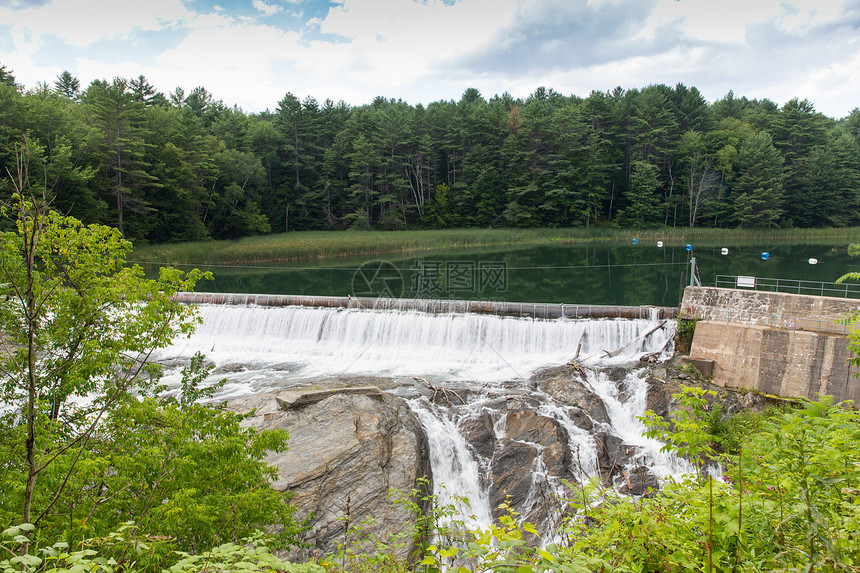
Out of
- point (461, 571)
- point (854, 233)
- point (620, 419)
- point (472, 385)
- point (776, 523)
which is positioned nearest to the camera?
point (461, 571)

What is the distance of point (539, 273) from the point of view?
2809 centimetres

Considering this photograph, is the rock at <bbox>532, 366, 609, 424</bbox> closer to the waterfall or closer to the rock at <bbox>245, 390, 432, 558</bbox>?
the waterfall

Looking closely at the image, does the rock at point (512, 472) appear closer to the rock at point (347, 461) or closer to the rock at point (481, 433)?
the rock at point (481, 433)

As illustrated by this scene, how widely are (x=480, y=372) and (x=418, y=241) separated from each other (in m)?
27.1

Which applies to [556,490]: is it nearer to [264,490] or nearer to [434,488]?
[434,488]

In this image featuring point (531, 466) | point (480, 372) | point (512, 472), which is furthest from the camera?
point (480, 372)

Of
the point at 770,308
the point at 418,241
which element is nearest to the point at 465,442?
the point at 770,308

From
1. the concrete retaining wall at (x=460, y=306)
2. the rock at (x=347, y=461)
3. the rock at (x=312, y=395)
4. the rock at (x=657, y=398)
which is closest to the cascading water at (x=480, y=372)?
the rock at (x=657, y=398)

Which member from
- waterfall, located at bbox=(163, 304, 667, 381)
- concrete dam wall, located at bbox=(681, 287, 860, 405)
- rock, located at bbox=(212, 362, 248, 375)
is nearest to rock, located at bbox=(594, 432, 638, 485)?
waterfall, located at bbox=(163, 304, 667, 381)

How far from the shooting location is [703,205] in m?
49.3

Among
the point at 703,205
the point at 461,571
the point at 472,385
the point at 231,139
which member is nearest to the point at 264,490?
the point at 461,571

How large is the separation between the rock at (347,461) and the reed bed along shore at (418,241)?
2500 centimetres

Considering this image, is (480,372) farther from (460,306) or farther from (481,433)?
(481,433)

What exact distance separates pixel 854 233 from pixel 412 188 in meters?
40.1
